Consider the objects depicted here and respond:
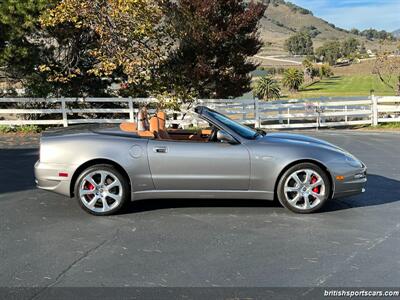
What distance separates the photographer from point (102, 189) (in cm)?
611

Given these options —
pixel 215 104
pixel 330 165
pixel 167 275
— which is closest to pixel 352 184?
pixel 330 165

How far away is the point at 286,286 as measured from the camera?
413 cm

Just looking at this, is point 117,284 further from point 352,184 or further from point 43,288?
point 352,184

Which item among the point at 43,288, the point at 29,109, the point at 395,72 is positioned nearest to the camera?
the point at 43,288

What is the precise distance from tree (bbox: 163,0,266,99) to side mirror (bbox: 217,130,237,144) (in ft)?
37.0

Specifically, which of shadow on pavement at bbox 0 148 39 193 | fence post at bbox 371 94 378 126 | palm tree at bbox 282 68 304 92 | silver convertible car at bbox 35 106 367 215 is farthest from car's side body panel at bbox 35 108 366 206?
palm tree at bbox 282 68 304 92

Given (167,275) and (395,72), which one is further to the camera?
(395,72)

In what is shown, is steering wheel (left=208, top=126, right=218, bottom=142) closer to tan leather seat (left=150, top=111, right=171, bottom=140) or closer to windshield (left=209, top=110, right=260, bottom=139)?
windshield (left=209, top=110, right=260, bottom=139)

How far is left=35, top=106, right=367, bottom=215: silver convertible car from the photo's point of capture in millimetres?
6059

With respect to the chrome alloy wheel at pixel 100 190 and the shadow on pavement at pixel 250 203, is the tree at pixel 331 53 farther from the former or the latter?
the chrome alloy wheel at pixel 100 190

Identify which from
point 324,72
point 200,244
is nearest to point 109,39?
point 200,244

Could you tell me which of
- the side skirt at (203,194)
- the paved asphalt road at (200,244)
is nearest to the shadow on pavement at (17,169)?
the paved asphalt road at (200,244)

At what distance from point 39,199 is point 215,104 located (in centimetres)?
1157

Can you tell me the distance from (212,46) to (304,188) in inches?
489
